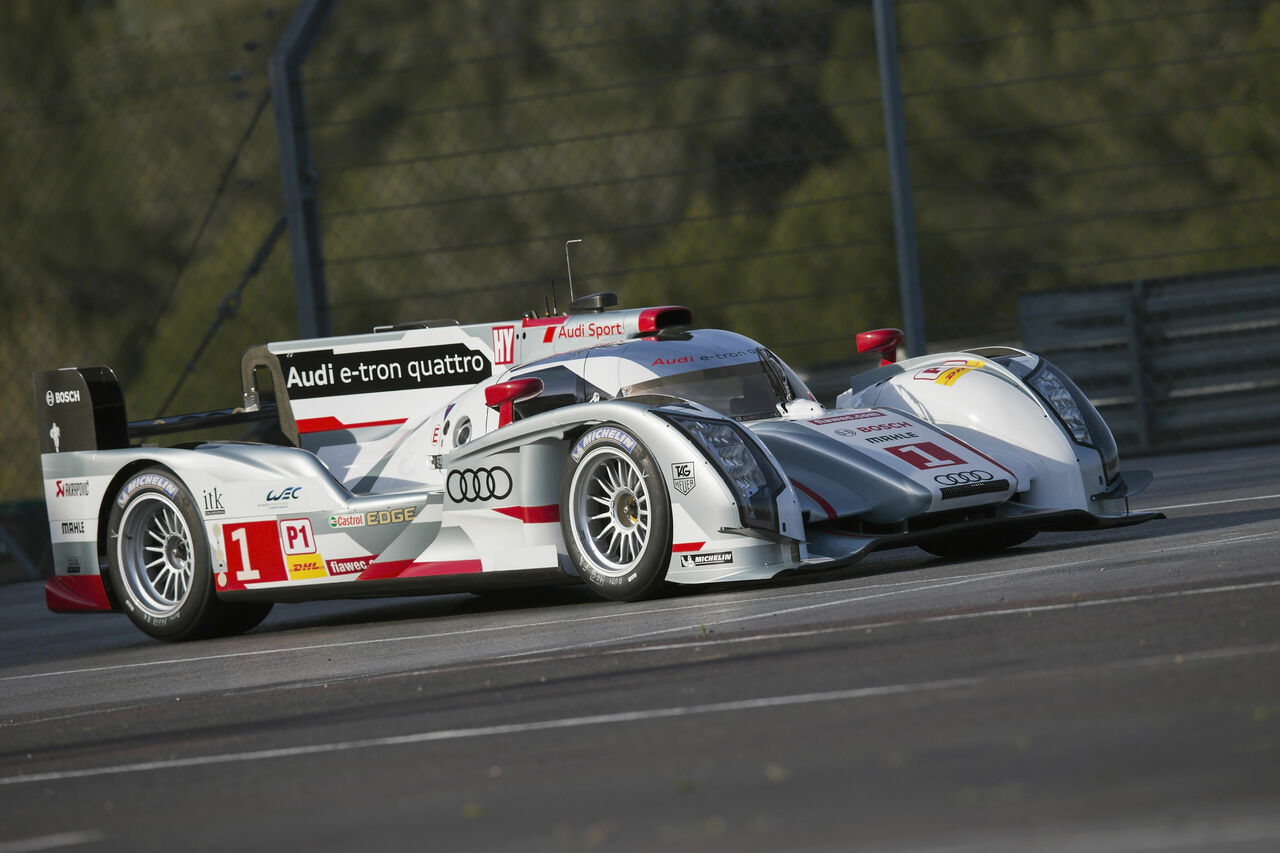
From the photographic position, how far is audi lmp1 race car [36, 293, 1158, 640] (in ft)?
22.7

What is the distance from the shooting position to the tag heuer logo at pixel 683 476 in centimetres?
678

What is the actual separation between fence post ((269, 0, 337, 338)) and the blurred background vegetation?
0.83ft

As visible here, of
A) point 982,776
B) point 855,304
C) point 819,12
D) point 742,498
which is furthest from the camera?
point 855,304

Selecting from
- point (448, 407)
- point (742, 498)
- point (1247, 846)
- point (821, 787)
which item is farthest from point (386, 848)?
point (448, 407)

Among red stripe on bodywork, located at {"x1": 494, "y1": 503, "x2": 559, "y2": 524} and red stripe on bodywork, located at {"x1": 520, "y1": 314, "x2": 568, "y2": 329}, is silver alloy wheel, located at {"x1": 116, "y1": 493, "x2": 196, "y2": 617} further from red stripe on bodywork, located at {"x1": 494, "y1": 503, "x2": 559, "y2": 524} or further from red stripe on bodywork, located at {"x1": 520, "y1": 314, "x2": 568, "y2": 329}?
red stripe on bodywork, located at {"x1": 494, "y1": 503, "x2": 559, "y2": 524}

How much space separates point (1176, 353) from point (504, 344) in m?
4.94

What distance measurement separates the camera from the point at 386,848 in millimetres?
3330

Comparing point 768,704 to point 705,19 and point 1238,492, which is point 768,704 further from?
point 705,19

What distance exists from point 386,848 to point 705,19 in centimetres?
1020

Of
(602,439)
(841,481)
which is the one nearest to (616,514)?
(602,439)

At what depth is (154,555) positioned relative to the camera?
852 centimetres

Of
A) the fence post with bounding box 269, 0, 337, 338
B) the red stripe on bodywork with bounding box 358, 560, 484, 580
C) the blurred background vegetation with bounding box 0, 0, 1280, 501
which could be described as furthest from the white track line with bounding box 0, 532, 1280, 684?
the fence post with bounding box 269, 0, 337, 338

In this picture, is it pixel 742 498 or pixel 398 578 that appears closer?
pixel 742 498

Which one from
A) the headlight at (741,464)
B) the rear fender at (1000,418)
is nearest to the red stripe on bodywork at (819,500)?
the headlight at (741,464)
